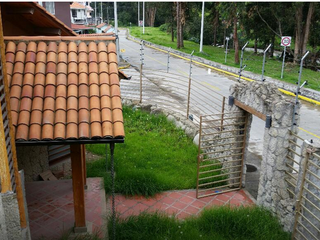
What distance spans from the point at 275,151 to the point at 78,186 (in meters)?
3.99

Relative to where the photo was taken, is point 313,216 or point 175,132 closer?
point 313,216

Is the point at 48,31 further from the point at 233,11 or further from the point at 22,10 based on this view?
the point at 233,11

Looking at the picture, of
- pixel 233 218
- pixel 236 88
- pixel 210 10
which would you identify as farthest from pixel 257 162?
pixel 210 10

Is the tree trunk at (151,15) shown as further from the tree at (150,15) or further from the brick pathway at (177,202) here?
the brick pathway at (177,202)

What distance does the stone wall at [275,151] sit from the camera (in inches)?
269

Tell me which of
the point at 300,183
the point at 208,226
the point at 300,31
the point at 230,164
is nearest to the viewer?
the point at 300,183

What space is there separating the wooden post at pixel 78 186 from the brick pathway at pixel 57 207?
0.28 m

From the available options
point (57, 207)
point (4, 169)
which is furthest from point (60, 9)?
point (4, 169)

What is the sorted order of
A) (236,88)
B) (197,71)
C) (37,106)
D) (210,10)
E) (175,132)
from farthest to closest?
(210,10) → (197,71) → (175,132) → (236,88) → (37,106)

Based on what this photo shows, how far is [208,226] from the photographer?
22.2 ft

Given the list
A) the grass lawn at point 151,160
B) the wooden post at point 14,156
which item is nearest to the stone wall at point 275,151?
the grass lawn at point 151,160

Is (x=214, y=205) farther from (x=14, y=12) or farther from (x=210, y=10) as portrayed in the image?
(x=210, y=10)

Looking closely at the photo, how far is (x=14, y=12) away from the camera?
725 cm

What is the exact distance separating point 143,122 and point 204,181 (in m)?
4.89
